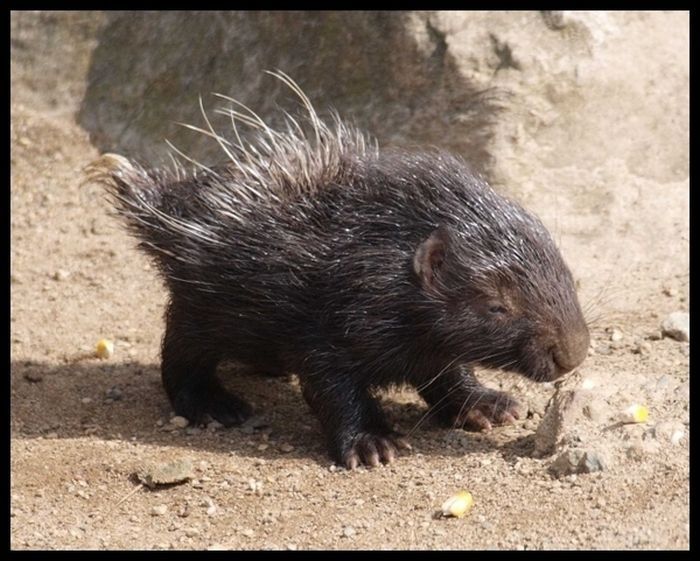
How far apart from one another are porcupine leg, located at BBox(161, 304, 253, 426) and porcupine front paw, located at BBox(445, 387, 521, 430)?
3.60 ft

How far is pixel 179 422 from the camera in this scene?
584 centimetres

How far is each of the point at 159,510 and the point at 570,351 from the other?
1.82m

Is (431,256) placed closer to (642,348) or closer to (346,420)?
(346,420)

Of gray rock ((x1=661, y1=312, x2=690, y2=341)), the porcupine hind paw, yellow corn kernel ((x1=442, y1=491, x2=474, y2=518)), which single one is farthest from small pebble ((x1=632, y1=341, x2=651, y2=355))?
the porcupine hind paw

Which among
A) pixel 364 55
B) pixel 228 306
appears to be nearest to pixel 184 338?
pixel 228 306

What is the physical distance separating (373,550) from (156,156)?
178 inches

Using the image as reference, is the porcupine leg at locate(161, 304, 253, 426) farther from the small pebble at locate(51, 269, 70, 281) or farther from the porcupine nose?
the small pebble at locate(51, 269, 70, 281)

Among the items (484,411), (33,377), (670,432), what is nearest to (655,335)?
(484,411)

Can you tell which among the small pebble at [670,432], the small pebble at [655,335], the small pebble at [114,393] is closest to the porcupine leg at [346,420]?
the small pebble at [670,432]

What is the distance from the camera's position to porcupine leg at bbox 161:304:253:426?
18.9 ft

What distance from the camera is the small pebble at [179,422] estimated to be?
582 centimetres

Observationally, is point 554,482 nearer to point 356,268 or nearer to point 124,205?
point 356,268

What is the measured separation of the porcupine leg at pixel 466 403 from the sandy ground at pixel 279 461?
0.24 feet

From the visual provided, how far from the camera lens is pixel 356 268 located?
4996 mm
